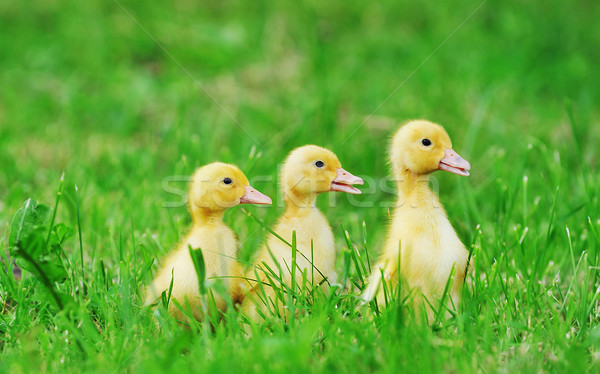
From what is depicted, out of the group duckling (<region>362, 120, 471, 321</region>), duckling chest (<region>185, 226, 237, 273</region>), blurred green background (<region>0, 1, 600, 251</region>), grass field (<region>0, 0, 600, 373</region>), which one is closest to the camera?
grass field (<region>0, 0, 600, 373</region>)

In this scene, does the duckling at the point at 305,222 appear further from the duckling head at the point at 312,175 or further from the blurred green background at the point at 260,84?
the blurred green background at the point at 260,84

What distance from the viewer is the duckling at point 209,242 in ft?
9.02

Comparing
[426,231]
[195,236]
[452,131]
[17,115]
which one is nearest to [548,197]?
[452,131]

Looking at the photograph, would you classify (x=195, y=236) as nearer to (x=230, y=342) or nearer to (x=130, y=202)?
(x=230, y=342)

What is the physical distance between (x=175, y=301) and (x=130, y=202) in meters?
1.54

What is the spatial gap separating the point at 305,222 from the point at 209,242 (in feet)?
1.40

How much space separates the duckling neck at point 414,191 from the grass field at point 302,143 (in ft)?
0.86

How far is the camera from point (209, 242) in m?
2.85

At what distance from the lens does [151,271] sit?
10.0 feet

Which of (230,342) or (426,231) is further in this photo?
(426,231)

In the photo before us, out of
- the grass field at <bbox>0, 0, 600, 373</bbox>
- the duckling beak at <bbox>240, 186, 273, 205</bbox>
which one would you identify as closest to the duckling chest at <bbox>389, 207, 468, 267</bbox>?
the grass field at <bbox>0, 0, 600, 373</bbox>

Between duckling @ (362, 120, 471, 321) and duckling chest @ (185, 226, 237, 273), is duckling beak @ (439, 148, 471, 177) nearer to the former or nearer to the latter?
duckling @ (362, 120, 471, 321)

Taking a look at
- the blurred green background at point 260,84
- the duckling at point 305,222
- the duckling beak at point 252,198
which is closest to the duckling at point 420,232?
the duckling at point 305,222

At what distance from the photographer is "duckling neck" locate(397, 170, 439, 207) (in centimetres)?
284
